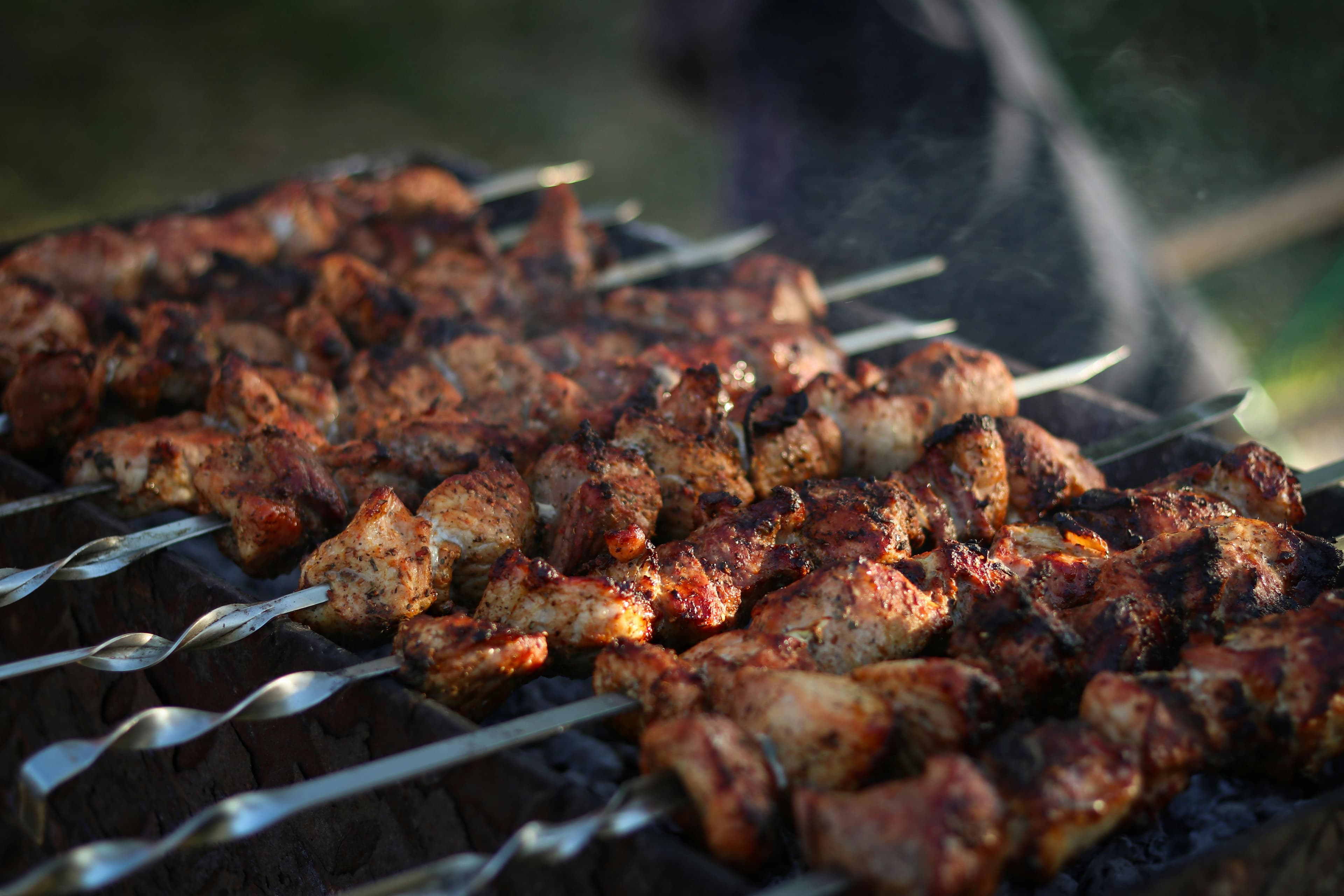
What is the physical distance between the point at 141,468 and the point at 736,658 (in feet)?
5.04

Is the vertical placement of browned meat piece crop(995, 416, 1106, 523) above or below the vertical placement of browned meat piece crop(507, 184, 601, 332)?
below

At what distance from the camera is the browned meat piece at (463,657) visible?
1.83 metres

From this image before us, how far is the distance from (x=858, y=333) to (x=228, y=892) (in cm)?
230

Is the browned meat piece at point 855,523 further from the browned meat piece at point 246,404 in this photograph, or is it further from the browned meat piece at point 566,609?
the browned meat piece at point 246,404

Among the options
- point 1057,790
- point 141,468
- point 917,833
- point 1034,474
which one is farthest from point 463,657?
point 1034,474

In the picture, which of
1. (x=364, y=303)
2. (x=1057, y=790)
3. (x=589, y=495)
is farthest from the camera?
(x=364, y=303)

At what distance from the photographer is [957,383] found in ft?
9.22

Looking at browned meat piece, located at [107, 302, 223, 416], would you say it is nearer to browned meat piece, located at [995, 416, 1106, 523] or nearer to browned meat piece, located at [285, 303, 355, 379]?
browned meat piece, located at [285, 303, 355, 379]

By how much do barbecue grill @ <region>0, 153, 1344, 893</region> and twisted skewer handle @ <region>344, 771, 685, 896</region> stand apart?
1.8 inches

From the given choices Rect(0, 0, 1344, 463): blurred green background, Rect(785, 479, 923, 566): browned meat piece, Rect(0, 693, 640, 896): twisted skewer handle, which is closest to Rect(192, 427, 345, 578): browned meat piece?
Rect(0, 693, 640, 896): twisted skewer handle

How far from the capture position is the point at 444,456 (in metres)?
2.48

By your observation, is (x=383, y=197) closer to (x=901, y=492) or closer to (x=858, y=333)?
(x=858, y=333)

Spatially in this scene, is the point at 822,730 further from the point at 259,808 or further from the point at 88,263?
the point at 88,263

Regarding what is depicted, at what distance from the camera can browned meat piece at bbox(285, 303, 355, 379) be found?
3.13m
